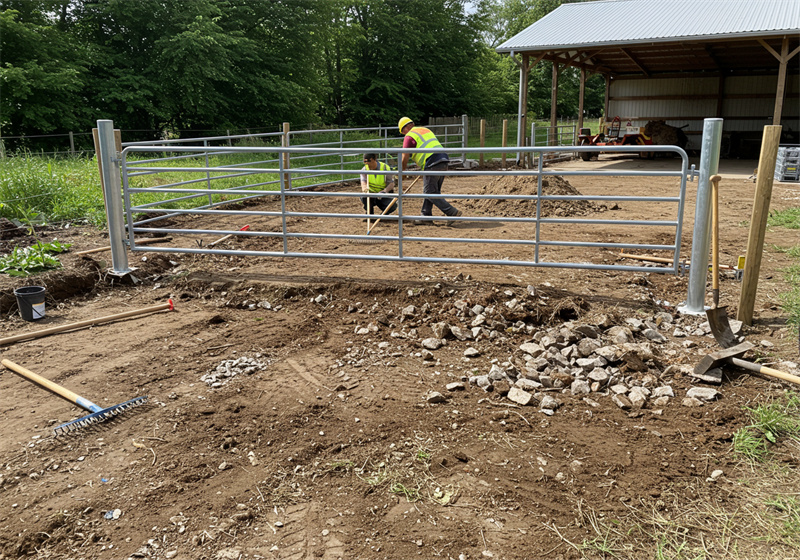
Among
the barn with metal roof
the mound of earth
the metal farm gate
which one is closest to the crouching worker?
the metal farm gate

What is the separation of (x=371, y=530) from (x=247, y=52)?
24905mm

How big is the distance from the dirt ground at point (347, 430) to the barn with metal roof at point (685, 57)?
13690mm

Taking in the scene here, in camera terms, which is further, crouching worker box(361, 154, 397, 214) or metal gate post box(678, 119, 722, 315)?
crouching worker box(361, 154, 397, 214)

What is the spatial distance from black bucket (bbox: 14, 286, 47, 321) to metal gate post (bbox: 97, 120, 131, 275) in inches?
41.9

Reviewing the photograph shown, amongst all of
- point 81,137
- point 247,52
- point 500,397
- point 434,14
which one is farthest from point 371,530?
point 434,14

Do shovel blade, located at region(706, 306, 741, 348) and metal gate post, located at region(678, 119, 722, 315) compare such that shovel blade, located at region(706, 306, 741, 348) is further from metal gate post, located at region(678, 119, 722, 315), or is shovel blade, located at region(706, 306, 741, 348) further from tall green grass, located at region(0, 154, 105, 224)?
tall green grass, located at region(0, 154, 105, 224)

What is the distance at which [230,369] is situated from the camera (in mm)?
4758

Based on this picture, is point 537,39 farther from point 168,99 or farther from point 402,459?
point 402,459

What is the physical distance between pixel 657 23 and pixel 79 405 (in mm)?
19858

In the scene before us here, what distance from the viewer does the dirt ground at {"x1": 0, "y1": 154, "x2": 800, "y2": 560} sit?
3.01 m

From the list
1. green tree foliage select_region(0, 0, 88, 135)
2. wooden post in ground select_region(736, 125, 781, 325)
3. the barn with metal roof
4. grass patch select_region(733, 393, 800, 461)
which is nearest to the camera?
grass patch select_region(733, 393, 800, 461)

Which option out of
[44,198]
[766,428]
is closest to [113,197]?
[44,198]

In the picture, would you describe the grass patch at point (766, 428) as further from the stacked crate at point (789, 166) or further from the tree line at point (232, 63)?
the tree line at point (232, 63)

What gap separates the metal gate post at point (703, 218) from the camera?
5160mm
